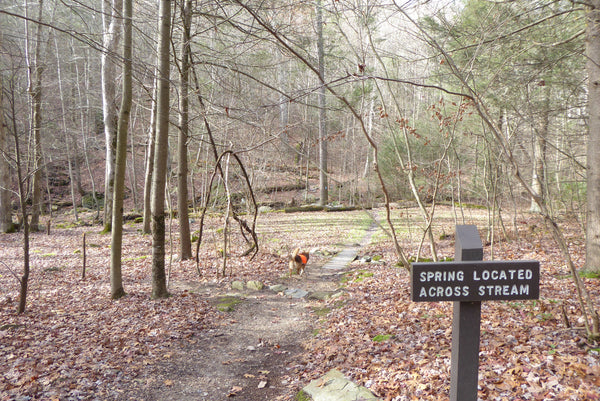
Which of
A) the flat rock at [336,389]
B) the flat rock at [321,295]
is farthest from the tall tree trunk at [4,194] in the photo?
the flat rock at [336,389]

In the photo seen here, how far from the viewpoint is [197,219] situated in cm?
1855

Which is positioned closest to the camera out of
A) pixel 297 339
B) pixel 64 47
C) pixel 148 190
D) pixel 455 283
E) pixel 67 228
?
pixel 455 283

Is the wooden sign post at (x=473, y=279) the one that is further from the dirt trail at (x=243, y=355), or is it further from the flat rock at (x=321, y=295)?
the flat rock at (x=321, y=295)

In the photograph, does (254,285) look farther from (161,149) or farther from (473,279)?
(473,279)

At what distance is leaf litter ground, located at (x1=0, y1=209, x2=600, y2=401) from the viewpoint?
157 inches

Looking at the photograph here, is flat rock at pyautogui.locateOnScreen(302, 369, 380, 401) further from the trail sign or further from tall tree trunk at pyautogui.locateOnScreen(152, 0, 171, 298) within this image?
tall tree trunk at pyautogui.locateOnScreen(152, 0, 171, 298)

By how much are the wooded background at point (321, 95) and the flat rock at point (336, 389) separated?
2.37 meters

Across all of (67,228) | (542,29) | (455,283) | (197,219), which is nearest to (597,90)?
(542,29)

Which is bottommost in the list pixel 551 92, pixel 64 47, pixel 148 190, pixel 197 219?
pixel 197 219

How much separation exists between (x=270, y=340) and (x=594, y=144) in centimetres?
585

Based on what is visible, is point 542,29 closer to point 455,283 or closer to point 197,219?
point 455,283

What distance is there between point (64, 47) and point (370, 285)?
2843 centimetres

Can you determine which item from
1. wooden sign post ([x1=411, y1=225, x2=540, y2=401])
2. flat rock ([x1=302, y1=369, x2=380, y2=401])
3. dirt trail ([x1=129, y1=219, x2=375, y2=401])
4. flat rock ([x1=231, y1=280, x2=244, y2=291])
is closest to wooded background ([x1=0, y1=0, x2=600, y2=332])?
wooden sign post ([x1=411, y1=225, x2=540, y2=401])

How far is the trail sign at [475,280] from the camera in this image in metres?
2.52
